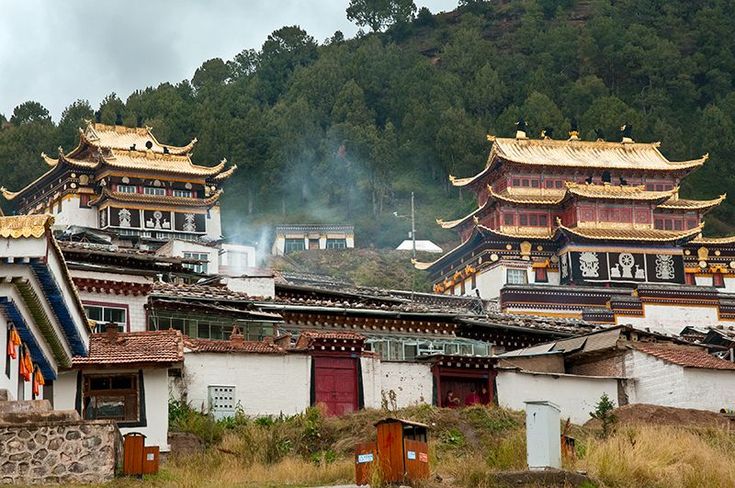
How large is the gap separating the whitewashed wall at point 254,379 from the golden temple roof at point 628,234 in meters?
45.3

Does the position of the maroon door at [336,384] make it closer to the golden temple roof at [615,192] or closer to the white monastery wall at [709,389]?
the white monastery wall at [709,389]

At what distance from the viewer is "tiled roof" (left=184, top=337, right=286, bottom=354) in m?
38.2

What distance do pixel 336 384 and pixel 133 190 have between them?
55552 mm

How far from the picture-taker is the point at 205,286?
47.2 metres

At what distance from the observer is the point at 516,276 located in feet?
272

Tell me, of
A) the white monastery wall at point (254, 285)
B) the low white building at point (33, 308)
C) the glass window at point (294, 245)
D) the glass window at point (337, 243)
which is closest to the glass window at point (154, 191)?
the glass window at point (294, 245)

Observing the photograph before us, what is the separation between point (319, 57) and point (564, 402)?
4511 inches

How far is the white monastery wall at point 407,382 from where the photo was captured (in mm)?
40312

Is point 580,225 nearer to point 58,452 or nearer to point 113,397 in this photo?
point 113,397

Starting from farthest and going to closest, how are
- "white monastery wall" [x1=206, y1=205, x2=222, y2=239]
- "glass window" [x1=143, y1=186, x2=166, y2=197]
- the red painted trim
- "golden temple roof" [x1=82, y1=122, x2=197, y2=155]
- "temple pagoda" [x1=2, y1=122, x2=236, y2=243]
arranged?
"golden temple roof" [x1=82, y1=122, x2=197, y2=155] < "white monastery wall" [x1=206, y1=205, x2=222, y2=239] < "glass window" [x1=143, y1=186, x2=166, y2=197] < "temple pagoda" [x1=2, y1=122, x2=236, y2=243] < the red painted trim

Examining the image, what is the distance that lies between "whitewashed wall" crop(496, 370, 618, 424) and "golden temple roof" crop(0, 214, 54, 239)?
2084cm

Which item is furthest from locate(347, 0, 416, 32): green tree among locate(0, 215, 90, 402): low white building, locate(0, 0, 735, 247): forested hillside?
locate(0, 215, 90, 402): low white building

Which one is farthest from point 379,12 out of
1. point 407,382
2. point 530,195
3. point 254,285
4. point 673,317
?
point 407,382

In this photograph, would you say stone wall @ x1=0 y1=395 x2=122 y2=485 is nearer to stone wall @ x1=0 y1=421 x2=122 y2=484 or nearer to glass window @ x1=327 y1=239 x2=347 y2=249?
stone wall @ x1=0 y1=421 x2=122 y2=484
